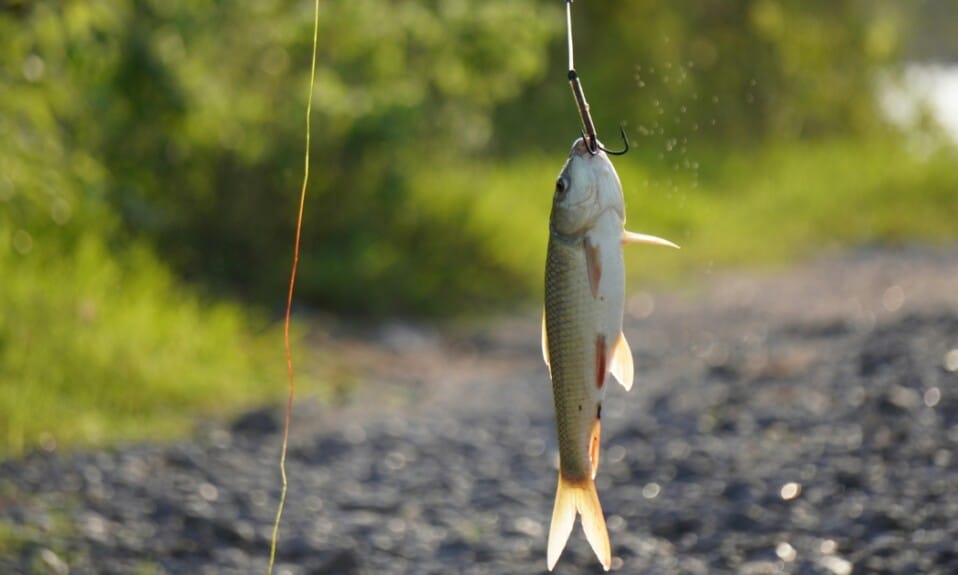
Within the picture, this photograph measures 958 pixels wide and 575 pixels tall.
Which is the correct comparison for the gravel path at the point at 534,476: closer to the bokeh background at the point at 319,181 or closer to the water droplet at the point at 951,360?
A: the water droplet at the point at 951,360

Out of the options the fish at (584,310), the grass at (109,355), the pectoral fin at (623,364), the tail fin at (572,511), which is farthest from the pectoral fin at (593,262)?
the grass at (109,355)

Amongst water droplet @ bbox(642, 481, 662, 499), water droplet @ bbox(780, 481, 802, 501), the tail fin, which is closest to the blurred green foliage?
water droplet @ bbox(642, 481, 662, 499)

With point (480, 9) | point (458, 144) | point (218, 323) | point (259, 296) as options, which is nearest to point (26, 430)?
point (218, 323)

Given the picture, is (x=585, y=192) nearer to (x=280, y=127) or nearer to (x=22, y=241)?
(x=22, y=241)

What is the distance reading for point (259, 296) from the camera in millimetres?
9500

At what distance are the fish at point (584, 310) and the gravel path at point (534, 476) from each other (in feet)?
5.55

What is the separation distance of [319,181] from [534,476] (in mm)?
4054

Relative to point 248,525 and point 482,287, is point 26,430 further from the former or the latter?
point 482,287

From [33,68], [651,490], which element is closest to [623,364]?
[651,490]

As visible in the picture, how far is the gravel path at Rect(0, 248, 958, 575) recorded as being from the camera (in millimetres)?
5113

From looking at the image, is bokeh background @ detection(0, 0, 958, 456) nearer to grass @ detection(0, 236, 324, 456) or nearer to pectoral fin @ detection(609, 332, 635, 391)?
grass @ detection(0, 236, 324, 456)

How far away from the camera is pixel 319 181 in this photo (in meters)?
10.1

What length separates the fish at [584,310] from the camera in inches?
115

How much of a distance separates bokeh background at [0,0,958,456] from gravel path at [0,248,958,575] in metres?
0.53
